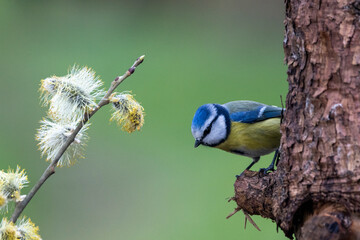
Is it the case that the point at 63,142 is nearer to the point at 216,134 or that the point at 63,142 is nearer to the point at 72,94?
the point at 72,94

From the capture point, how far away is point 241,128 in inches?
71.2

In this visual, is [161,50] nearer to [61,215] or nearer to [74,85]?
[61,215]

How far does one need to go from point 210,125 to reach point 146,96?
9.45 ft

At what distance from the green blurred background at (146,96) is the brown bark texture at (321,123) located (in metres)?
2.07

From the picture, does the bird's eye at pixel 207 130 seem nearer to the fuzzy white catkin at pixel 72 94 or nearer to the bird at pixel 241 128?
the bird at pixel 241 128

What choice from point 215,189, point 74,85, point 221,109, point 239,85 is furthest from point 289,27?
point 239,85

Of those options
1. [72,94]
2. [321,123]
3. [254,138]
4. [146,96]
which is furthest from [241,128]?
[146,96]

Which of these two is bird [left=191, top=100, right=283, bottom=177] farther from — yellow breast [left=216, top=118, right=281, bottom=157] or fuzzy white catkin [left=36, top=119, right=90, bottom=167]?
fuzzy white catkin [left=36, top=119, right=90, bottom=167]

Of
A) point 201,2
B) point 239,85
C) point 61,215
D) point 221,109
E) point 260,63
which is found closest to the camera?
point 221,109

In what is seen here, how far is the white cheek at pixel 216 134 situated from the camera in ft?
5.94

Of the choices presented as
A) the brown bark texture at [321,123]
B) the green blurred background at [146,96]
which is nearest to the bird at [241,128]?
the brown bark texture at [321,123]

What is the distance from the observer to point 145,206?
3674 mm

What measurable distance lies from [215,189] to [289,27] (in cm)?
254

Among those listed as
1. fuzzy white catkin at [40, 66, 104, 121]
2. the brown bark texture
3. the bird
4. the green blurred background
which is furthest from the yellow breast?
the green blurred background
